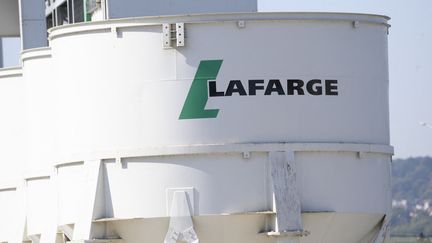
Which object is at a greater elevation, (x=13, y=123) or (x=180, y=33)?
(x=180, y=33)

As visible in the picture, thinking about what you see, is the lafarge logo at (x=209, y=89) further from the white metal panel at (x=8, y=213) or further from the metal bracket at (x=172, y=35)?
the white metal panel at (x=8, y=213)

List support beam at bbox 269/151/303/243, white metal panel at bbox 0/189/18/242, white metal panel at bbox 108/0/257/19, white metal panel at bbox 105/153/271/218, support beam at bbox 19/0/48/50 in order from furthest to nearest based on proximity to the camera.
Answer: support beam at bbox 19/0/48/50 → white metal panel at bbox 0/189/18/242 → white metal panel at bbox 108/0/257/19 → white metal panel at bbox 105/153/271/218 → support beam at bbox 269/151/303/243

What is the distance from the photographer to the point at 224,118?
27.7 meters

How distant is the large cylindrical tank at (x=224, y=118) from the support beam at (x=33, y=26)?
10.3 metres

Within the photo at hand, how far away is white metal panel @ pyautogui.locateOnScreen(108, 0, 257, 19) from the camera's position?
112 ft

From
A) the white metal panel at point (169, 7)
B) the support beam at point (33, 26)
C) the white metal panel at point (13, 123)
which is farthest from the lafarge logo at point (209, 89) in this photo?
the support beam at point (33, 26)

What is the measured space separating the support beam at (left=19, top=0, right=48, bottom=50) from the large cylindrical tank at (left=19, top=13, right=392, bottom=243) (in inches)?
404

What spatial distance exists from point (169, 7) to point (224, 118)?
7.79m

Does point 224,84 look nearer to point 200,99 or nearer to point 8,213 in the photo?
point 200,99

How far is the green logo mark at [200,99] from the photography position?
27.7 m

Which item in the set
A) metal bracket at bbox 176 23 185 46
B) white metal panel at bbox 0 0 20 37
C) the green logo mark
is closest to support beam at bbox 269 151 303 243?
the green logo mark

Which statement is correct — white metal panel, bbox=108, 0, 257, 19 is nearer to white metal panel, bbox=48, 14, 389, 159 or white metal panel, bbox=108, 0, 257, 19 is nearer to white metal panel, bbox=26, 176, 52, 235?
white metal panel, bbox=26, 176, 52, 235

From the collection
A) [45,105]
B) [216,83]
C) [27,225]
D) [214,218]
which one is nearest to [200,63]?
[216,83]

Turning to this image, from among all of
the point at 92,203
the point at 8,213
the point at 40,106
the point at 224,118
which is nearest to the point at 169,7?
the point at 40,106
